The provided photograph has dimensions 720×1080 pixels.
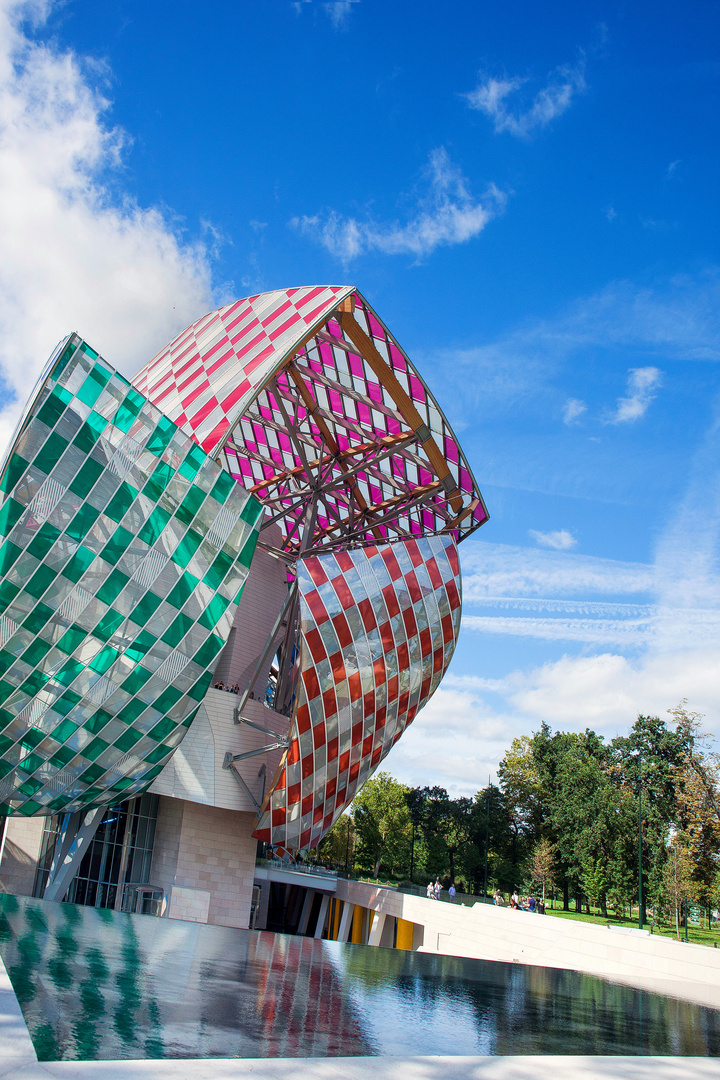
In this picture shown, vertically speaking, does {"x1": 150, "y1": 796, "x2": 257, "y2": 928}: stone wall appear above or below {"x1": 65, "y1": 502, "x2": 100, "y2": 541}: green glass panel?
below

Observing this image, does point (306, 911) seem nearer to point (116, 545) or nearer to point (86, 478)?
point (116, 545)

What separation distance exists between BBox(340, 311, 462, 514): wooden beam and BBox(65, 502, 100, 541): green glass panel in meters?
10.6

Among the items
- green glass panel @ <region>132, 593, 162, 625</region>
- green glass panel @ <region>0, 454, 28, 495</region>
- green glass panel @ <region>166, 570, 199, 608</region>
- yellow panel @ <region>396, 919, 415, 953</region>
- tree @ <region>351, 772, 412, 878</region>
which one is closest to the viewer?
green glass panel @ <region>0, 454, 28, 495</region>

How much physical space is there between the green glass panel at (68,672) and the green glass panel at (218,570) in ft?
12.3

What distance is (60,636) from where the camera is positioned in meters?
18.0

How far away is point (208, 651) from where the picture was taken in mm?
20375

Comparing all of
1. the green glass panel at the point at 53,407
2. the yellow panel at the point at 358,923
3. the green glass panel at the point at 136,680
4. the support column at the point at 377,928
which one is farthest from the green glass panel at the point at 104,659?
the yellow panel at the point at 358,923

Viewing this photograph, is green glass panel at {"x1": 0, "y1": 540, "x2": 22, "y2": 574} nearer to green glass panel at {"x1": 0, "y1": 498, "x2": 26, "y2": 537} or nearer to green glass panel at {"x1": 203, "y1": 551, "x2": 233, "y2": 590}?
green glass panel at {"x1": 0, "y1": 498, "x2": 26, "y2": 537}

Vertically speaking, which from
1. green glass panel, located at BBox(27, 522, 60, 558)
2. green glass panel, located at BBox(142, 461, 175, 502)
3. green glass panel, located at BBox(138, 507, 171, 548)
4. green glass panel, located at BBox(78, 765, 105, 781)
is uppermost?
green glass panel, located at BBox(142, 461, 175, 502)

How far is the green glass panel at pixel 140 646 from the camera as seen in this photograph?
19.1 m

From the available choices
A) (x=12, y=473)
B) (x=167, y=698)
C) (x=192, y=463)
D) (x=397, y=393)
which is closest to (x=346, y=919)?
(x=167, y=698)

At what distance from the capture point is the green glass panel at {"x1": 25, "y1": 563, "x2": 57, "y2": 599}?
17.4m

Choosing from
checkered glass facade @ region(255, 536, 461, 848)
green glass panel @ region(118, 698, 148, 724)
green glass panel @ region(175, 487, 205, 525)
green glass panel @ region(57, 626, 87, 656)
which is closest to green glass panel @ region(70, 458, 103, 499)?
green glass panel @ region(175, 487, 205, 525)

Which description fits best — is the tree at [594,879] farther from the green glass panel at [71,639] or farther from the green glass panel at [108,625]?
the green glass panel at [71,639]
